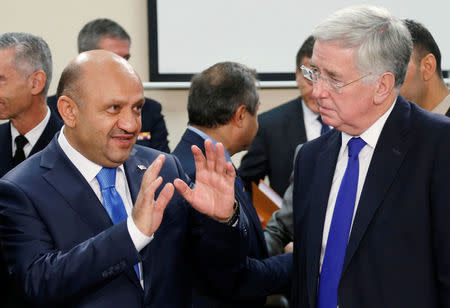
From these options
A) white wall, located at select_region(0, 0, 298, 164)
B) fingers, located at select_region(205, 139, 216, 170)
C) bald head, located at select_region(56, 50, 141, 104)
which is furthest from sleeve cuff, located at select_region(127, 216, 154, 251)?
white wall, located at select_region(0, 0, 298, 164)

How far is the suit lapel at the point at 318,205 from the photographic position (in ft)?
6.88

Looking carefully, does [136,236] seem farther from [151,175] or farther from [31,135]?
[31,135]

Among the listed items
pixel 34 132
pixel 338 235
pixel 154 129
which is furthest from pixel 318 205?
pixel 154 129

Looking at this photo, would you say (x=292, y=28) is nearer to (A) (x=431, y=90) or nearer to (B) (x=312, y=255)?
(A) (x=431, y=90)

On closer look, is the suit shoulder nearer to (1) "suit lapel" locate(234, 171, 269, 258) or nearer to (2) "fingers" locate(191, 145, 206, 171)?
(2) "fingers" locate(191, 145, 206, 171)

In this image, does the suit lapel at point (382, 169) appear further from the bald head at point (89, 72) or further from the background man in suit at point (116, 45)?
the background man in suit at point (116, 45)

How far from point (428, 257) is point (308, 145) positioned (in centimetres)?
61

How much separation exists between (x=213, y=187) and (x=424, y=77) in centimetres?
115

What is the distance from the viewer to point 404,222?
1.91 meters

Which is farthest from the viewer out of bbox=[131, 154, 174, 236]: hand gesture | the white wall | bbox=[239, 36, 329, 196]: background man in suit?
the white wall

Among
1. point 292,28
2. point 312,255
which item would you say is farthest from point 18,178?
point 292,28

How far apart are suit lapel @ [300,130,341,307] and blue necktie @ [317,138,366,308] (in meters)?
0.03

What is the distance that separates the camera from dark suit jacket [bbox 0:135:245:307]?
187 cm

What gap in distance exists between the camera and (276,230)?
9.59 feet
